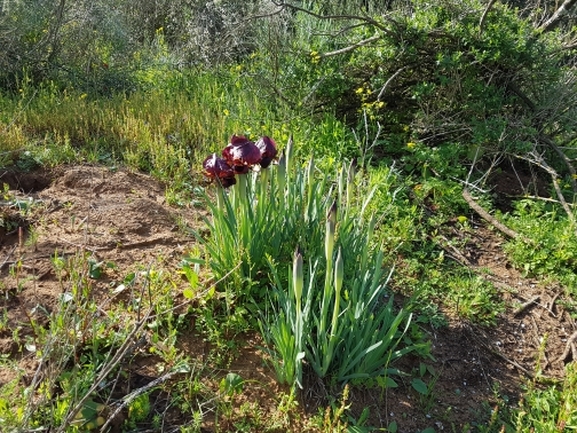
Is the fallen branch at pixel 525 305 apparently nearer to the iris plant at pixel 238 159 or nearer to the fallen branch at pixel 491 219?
the fallen branch at pixel 491 219

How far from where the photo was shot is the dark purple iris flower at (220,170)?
2.26 metres

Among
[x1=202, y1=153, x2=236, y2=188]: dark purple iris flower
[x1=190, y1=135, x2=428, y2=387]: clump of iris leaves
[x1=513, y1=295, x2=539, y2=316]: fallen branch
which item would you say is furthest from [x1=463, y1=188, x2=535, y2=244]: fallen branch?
[x1=202, y1=153, x2=236, y2=188]: dark purple iris flower

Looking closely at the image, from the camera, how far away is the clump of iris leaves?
2105 millimetres

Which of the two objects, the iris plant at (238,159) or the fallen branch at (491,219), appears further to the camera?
the fallen branch at (491,219)

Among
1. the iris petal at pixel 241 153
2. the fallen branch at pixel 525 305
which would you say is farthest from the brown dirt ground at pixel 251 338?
the iris petal at pixel 241 153

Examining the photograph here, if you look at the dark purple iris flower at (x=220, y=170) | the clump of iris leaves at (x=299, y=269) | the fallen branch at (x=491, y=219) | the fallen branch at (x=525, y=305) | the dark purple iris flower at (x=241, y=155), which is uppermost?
the dark purple iris flower at (x=241, y=155)

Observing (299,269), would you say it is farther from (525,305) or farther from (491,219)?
(491,219)

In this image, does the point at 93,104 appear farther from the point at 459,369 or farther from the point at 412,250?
the point at 459,369

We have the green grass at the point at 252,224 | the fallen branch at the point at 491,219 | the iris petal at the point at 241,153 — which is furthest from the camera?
the fallen branch at the point at 491,219

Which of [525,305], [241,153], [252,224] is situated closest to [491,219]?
[525,305]

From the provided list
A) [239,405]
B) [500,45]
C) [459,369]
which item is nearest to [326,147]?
[500,45]

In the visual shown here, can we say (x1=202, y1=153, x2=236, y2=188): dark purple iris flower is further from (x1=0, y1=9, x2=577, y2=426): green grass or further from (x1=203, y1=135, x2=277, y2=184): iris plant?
(x1=0, y1=9, x2=577, y2=426): green grass

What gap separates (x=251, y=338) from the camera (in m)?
2.39

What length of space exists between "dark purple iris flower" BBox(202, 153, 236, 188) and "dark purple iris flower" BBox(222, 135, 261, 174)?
0.07 feet
